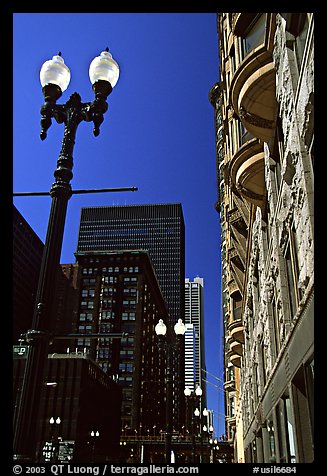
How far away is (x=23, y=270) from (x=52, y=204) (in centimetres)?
15593

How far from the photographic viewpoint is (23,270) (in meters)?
156

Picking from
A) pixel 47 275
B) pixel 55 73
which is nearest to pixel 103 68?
pixel 55 73

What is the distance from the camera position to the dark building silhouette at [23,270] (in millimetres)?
149375

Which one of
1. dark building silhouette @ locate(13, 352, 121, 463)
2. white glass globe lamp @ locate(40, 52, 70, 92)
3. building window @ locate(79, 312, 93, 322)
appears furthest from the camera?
building window @ locate(79, 312, 93, 322)

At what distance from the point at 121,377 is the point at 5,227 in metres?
132

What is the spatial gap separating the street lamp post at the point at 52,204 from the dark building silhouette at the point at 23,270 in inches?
5606

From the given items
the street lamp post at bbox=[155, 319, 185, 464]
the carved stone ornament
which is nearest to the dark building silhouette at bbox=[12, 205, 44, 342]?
the street lamp post at bbox=[155, 319, 185, 464]

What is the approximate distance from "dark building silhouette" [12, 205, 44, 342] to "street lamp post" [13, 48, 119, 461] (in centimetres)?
14238

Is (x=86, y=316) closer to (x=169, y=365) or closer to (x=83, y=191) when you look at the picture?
(x=169, y=365)

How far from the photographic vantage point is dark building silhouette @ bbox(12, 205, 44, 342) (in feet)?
490

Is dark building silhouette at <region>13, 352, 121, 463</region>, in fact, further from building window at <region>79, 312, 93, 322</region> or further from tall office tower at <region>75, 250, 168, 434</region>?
building window at <region>79, 312, 93, 322</region>
